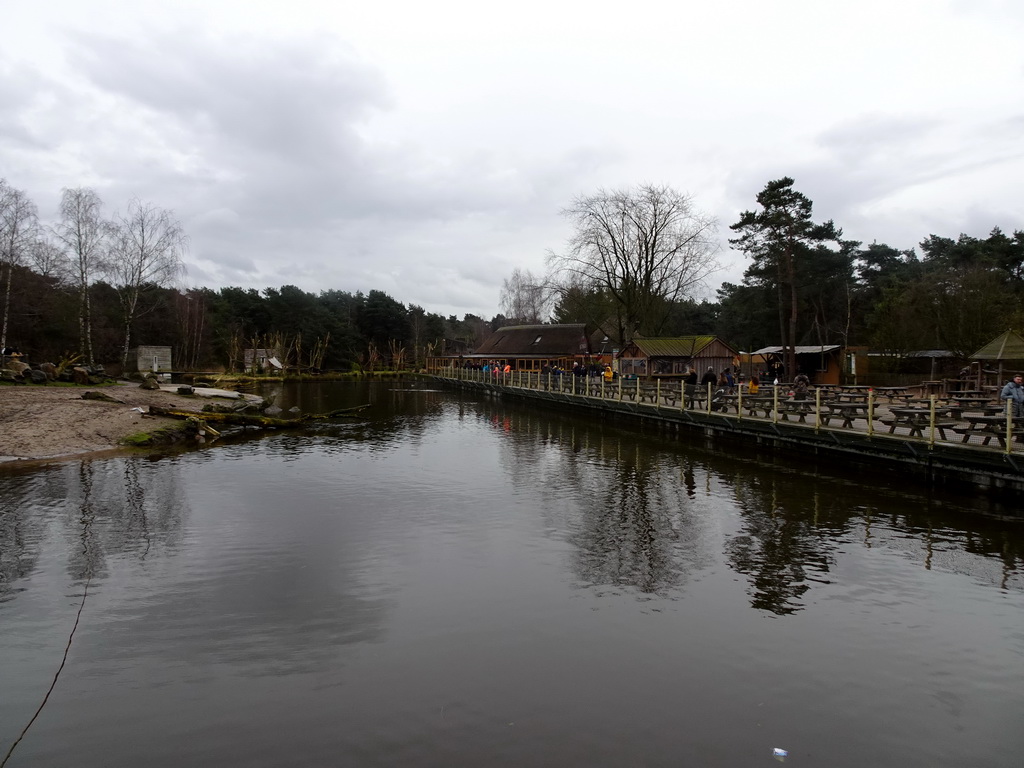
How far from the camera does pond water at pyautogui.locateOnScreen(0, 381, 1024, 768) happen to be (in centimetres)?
465

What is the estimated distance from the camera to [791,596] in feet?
24.4

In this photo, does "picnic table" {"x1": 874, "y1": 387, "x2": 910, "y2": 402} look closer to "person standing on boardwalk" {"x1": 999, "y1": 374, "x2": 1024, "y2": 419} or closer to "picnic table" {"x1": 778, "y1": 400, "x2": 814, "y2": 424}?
"picnic table" {"x1": 778, "y1": 400, "x2": 814, "y2": 424}

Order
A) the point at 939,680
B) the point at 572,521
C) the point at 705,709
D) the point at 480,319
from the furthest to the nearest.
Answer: the point at 480,319 → the point at 572,521 → the point at 939,680 → the point at 705,709

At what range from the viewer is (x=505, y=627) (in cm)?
657

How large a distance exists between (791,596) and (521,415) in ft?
88.3

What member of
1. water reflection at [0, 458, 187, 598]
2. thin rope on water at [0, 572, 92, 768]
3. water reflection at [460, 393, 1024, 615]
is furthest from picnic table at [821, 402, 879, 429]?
thin rope on water at [0, 572, 92, 768]

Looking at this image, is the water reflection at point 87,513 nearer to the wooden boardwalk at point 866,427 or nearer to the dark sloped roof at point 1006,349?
the wooden boardwalk at point 866,427

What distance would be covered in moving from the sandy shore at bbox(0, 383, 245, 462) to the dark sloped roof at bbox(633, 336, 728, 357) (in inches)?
949

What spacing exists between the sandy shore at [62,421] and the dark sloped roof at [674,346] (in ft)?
79.1

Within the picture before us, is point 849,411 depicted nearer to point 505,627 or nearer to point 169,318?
point 505,627

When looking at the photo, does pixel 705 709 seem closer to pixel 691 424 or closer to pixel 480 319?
pixel 691 424

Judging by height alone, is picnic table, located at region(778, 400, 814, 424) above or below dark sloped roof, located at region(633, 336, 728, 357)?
below

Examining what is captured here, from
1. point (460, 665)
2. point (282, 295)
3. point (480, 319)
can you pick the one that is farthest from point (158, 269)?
point (480, 319)

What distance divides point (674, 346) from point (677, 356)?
75 cm
